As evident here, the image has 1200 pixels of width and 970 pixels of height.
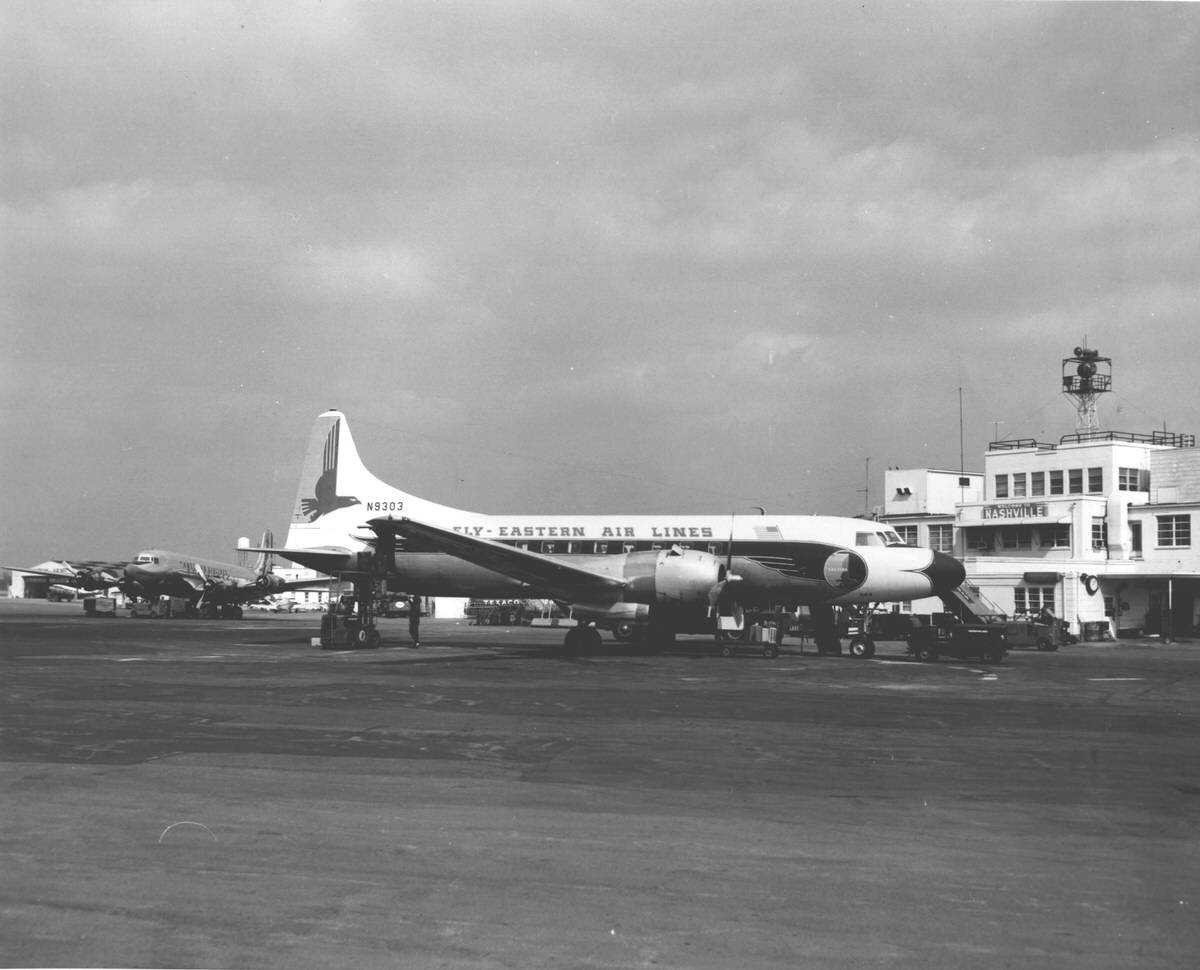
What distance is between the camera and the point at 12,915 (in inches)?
262

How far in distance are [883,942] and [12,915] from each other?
17.5ft

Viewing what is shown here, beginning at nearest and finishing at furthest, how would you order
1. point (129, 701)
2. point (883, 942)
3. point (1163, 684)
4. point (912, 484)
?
point (883, 942), point (129, 701), point (1163, 684), point (912, 484)

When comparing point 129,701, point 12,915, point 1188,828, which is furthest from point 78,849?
point 129,701

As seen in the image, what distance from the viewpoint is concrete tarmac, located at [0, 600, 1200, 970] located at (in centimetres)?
636

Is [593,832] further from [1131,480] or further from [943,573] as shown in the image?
[1131,480]

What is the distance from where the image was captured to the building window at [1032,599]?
55.8 meters

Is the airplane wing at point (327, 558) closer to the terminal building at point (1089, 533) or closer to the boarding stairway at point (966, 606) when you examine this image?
the boarding stairway at point (966, 606)

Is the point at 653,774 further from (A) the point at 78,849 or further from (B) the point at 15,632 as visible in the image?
Result: (B) the point at 15,632

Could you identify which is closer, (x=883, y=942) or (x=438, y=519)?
(x=883, y=942)

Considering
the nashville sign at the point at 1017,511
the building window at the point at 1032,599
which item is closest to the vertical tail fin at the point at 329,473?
→ the building window at the point at 1032,599

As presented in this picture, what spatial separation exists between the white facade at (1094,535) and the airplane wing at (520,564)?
1240 inches

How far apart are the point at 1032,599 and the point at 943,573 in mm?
26225

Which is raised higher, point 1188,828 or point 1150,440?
point 1150,440

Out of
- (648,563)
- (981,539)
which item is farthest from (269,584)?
(981,539)
